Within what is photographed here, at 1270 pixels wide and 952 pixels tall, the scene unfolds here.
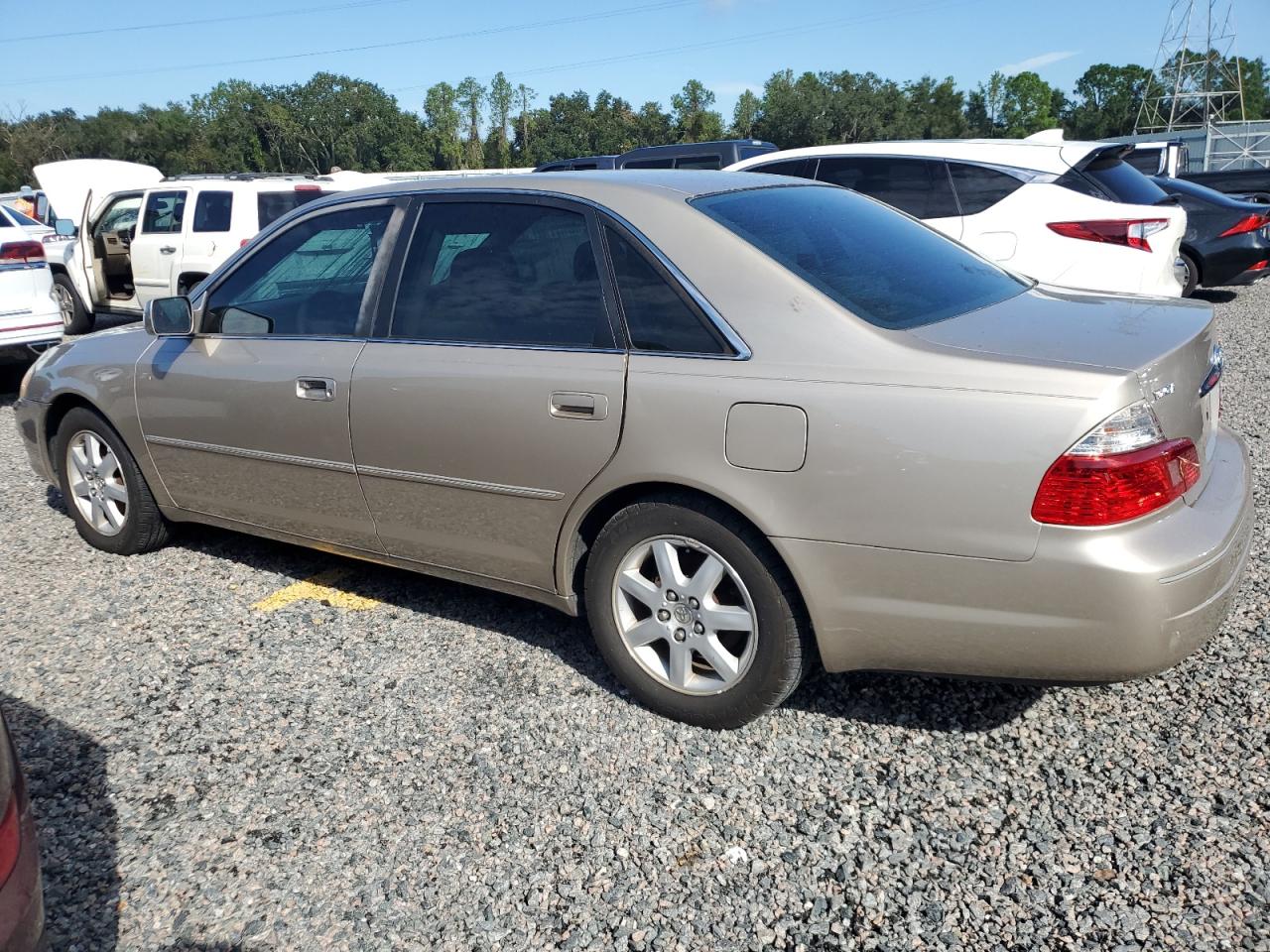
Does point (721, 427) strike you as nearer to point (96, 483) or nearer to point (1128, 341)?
point (1128, 341)

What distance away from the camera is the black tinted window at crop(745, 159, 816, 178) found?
8000 mm

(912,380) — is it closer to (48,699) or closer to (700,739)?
(700,739)

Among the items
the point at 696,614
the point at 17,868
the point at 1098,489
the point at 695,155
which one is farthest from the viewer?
the point at 695,155

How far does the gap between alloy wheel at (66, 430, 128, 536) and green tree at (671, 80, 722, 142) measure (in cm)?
9455

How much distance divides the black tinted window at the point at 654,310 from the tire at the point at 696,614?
1.47 ft

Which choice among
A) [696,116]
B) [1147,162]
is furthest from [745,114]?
[1147,162]

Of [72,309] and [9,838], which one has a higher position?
[9,838]

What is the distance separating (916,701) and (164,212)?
414 inches

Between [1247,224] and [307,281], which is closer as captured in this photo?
[307,281]

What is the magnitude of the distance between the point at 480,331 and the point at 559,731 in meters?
1.31

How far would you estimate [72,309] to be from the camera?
12594mm

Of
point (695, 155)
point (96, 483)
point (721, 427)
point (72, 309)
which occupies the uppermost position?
point (695, 155)

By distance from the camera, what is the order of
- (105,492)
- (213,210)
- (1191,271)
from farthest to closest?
(1191,271)
(213,210)
(105,492)

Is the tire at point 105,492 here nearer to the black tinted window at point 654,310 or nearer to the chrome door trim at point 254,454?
the chrome door trim at point 254,454
